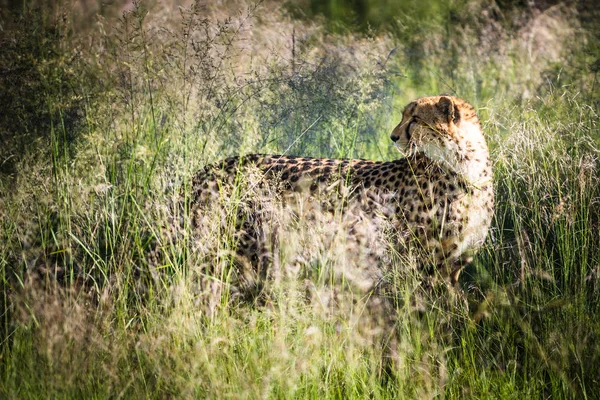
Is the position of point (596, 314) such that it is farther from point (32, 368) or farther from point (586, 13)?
point (586, 13)

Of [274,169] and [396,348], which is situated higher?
[274,169]

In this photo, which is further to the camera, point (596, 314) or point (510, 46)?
point (510, 46)

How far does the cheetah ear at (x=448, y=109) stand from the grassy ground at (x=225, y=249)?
0.20 meters

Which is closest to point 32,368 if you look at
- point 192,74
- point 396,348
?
point 396,348

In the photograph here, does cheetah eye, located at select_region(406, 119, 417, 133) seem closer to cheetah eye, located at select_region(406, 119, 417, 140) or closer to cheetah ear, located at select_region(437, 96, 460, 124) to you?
cheetah eye, located at select_region(406, 119, 417, 140)

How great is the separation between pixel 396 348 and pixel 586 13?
4.05 metres

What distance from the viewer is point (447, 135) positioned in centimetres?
293

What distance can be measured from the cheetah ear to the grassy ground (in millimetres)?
204

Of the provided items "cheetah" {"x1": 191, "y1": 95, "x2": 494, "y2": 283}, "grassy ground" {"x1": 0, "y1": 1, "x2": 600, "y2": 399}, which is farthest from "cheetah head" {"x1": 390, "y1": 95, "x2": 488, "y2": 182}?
"grassy ground" {"x1": 0, "y1": 1, "x2": 600, "y2": 399}

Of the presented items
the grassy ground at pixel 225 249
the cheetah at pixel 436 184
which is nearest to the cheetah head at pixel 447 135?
the cheetah at pixel 436 184

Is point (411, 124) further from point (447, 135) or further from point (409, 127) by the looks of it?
point (447, 135)

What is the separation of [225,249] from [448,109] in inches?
42.6

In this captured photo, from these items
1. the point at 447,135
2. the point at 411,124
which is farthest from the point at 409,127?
the point at 447,135

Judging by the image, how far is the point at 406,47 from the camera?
5.46 meters
